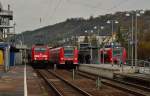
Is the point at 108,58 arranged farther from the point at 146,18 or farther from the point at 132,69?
the point at 146,18

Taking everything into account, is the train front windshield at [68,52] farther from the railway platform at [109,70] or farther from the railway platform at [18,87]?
the railway platform at [18,87]

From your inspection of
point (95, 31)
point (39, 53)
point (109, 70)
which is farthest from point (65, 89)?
point (95, 31)

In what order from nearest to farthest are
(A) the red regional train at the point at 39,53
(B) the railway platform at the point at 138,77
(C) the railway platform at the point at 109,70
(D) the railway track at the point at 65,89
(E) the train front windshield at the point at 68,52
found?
(D) the railway track at the point at 65,89, (B) the railway platform at the point at 138,77, (C) the railway platform at the point at 109,70, (E) the train front windshield at the point at 68,52, (A) the red regional train at the point at 39,53

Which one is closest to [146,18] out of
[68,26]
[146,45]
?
[68,26]

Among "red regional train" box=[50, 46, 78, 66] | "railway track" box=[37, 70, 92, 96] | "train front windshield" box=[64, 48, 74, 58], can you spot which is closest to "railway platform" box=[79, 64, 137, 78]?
"railway track" box=[37, 70, 92, 96]

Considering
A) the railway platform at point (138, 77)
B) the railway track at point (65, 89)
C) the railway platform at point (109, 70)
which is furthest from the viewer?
the railway platform at point (109, 70)

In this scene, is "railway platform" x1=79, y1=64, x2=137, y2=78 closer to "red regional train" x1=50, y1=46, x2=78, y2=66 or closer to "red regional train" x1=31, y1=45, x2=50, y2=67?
"red regional train" x1=50, y1=46, x2=78, y2=66

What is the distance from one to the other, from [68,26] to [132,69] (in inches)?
3504

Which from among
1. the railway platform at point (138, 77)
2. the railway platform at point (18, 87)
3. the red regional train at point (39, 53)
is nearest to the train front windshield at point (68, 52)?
the red regional train at point (39, 53)

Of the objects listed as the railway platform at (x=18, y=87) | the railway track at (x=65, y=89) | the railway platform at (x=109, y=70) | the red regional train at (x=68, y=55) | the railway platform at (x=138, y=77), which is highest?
the red regional train at (x=68, y=55)

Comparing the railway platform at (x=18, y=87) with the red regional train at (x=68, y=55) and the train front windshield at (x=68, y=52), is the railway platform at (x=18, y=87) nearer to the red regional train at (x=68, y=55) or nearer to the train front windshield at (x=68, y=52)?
the red regional train at (x=68, y=55)

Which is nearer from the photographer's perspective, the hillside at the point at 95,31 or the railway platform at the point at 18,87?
the railway platform at the point at 18,87

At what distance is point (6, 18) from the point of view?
12200 centimetres

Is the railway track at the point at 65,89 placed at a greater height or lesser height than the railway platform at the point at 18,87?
lesser
